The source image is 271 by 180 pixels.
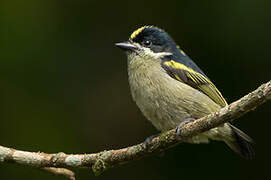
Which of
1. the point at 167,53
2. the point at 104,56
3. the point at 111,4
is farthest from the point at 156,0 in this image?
the point at 167,53

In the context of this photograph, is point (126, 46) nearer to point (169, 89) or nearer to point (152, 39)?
point (152, 39)

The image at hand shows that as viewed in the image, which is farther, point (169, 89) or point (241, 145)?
point (241, 145)

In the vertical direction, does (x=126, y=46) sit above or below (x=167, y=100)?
above

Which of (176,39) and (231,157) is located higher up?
(176,39)

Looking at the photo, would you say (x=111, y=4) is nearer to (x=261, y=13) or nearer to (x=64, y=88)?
(x=64, y=88)

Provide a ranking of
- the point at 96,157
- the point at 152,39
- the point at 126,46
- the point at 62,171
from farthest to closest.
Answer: the point at 152,39, the point at 126,46, the point at 62,171, the point at 96,157

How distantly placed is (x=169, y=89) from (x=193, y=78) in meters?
0.44

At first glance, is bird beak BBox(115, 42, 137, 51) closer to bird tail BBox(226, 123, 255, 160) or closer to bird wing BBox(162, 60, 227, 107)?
bird wing BBox(162, 60, 227, 107)

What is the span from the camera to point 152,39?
17.2ft

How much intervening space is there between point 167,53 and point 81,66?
1.55m

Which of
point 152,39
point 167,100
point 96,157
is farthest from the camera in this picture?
point 152,39

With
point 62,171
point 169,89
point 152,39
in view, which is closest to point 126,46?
point 152,39

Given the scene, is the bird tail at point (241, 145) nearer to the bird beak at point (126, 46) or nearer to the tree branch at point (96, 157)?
the tree branch at point (96, 157)

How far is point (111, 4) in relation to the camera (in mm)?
6324
